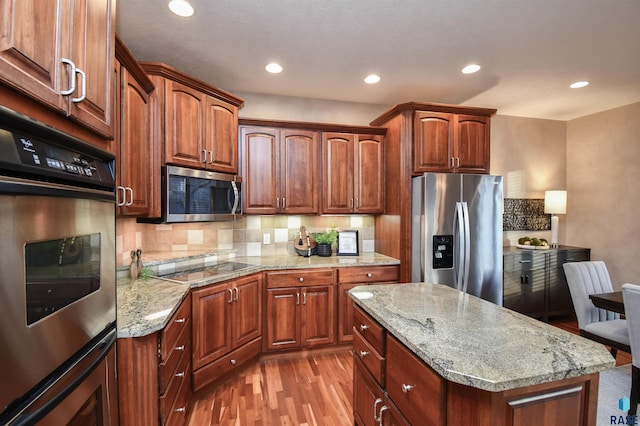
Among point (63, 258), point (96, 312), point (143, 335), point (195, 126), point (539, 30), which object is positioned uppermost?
point (539, 30)

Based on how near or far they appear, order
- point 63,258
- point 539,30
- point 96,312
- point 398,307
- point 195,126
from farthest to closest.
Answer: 1. point 195,126
2. point 539,30
3. point 398,307
4. point 96,312
5. point 63,258

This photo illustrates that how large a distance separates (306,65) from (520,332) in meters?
2.59

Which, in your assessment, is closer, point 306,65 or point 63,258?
point 63,258

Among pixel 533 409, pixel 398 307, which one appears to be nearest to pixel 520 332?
pixel 533 409

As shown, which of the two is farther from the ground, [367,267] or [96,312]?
[96,312]

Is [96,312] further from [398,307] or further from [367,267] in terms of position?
[367,267]

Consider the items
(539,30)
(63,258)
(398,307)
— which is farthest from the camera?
(539,30)

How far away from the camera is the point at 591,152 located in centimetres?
430

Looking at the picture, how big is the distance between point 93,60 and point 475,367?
5.14 feet

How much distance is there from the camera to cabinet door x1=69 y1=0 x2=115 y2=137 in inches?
34.1

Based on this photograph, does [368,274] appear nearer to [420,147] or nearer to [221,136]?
[420,147]

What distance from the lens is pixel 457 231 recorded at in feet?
9.87

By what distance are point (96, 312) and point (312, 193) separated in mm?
2465

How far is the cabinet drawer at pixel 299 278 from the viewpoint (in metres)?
2.90
